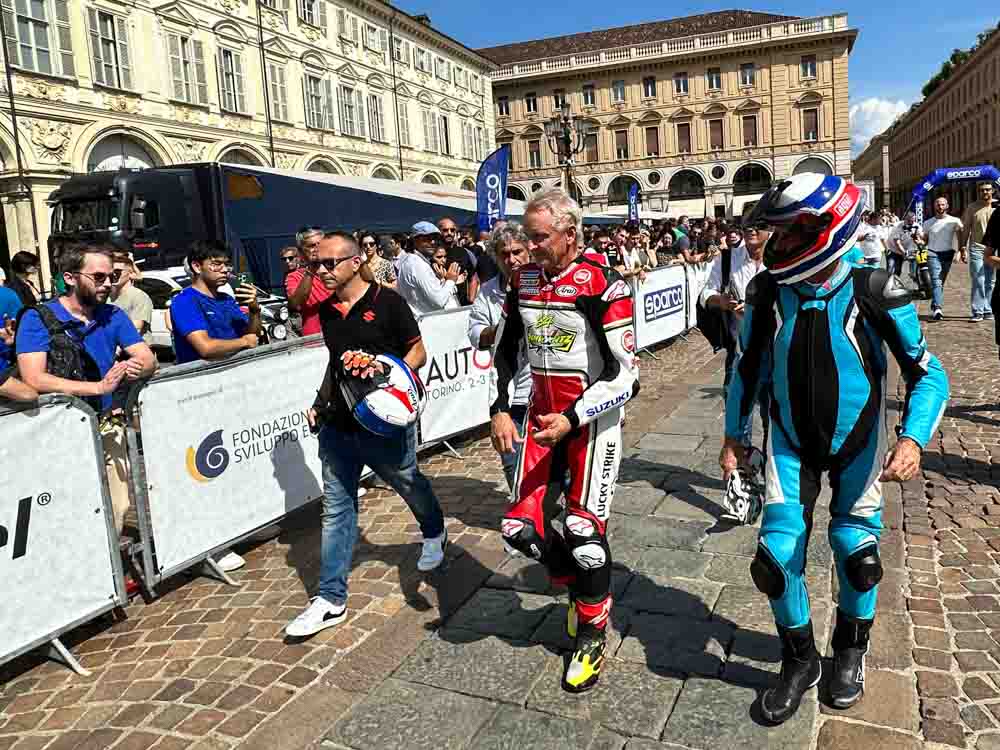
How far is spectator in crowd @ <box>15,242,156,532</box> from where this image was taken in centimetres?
411

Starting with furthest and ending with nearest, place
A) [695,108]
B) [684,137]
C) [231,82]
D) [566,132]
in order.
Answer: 1. [684,137]
2. [695,108]
3. [231,82]
4. [566,132]

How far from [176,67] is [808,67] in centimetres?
4875

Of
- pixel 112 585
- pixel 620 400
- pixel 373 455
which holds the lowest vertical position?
pixel 112 585

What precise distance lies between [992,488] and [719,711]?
3.45 m

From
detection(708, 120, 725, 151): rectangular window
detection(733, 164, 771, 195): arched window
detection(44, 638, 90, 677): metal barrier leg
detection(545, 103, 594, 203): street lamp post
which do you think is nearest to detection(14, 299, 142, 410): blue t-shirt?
detection(44, 638, 90, 677): metal barrier leg

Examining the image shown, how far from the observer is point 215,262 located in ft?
16.4

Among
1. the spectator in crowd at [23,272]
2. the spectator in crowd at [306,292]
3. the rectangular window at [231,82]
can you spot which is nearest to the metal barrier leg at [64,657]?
the spectator in crowd at [306,292]

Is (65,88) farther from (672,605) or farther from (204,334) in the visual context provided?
(672,605)

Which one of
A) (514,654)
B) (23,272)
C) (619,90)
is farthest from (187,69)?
(619,90)

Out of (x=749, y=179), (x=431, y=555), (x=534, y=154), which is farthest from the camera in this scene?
(x=534, y=154)

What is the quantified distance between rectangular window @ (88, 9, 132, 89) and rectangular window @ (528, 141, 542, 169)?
44.6 m

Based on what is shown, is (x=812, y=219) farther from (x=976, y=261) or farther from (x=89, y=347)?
(x=976, y=261)

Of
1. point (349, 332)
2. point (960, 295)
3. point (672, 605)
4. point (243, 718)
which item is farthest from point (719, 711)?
point (960, 295)

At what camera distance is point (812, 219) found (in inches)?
105
